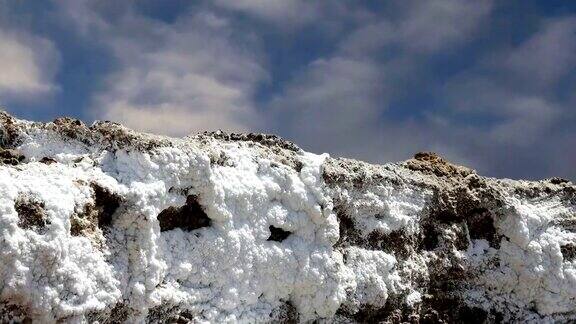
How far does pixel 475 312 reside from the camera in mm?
13312

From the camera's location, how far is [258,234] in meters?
10.5

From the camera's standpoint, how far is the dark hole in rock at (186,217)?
9.62 metres

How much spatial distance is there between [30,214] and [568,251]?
10.4 m

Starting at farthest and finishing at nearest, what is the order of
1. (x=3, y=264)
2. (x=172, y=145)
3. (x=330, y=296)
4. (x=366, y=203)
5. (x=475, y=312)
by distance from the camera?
1. (x=475, y=312)
2. (x=366, y=203)
3. (x=330, y=296)
4. (x=172, y=145)
5. (x=3, y=264)

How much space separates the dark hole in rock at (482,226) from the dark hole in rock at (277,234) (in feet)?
14.2

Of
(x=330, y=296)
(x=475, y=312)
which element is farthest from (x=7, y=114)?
(x=475, y=312)

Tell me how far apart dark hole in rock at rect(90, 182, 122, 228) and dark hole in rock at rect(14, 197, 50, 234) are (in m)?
0.91

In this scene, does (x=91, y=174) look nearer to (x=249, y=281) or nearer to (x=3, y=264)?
(x=3, y=264)

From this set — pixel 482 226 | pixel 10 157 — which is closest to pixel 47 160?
pixel 10 157

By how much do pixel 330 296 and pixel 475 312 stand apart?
12.1ft

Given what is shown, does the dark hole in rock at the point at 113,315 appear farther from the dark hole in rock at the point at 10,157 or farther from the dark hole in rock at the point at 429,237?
the dark hole in rock at the point at 429,237

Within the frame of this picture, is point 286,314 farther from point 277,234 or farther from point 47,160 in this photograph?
point 47,160

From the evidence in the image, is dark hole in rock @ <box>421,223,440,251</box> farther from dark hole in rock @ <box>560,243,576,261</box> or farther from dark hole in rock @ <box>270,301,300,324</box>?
dark hole in rock @ <box>270,301,300,324</box>

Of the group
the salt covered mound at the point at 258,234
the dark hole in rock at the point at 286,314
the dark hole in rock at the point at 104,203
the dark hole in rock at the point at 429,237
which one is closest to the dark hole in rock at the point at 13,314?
the salt covered mound at the point at 258,234
